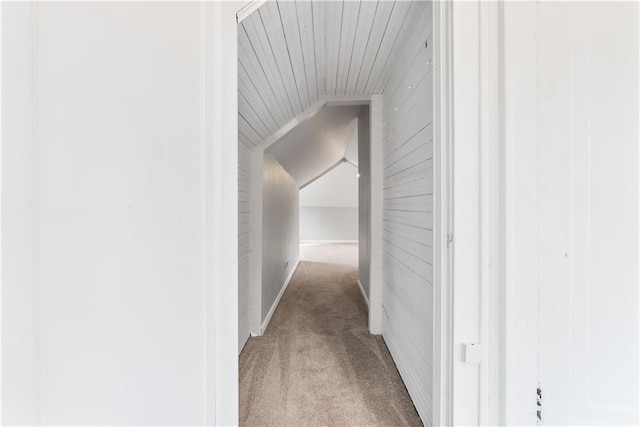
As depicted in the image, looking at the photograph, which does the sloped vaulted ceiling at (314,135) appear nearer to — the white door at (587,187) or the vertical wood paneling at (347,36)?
the vertical wood paneling at (347,36)

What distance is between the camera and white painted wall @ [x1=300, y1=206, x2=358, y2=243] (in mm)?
9156

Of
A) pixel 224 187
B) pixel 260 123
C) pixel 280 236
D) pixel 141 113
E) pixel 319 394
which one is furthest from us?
pixel 280 236

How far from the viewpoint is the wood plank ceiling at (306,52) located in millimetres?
1145

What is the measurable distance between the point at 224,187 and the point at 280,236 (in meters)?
2.65

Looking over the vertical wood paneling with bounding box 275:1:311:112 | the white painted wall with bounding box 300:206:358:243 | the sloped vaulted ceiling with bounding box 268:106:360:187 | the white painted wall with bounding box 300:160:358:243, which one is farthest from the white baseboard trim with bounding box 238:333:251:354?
the white painted wall with bounding box 300:206:358:243

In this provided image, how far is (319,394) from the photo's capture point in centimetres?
142

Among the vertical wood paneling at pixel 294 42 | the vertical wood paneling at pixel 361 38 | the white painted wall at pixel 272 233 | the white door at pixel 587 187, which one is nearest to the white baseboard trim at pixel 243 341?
the white painted wall at pixel 272 233

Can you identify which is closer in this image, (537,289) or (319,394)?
(537,289)

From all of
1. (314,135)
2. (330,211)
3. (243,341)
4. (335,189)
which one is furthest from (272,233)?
(330,211)

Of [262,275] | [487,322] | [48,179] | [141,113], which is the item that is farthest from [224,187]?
[262,275]

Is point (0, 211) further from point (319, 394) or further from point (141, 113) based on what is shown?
point (319, 394)

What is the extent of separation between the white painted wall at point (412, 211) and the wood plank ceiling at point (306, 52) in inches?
5.6

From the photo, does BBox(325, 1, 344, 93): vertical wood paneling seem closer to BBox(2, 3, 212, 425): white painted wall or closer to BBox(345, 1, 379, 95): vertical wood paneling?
BBox(345, 1, 379, 95): vertical wood paneling

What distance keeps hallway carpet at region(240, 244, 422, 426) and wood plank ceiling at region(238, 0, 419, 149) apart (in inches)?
61.8
